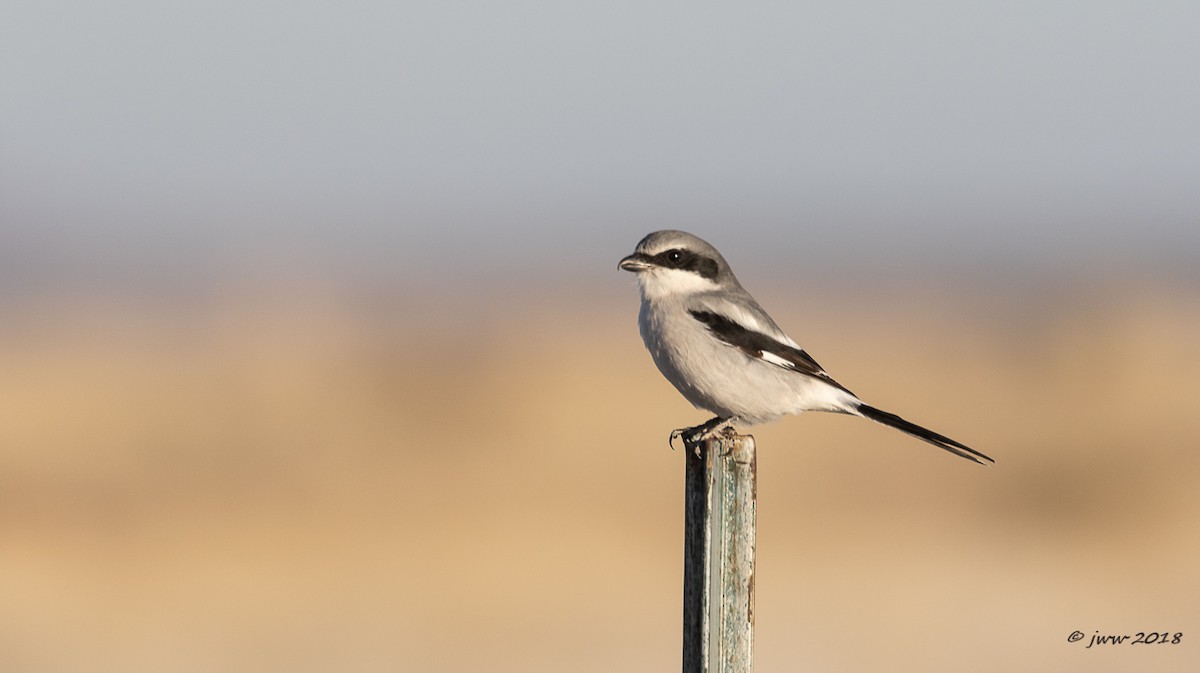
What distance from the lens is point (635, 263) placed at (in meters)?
6.17

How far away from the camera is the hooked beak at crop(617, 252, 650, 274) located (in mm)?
6133

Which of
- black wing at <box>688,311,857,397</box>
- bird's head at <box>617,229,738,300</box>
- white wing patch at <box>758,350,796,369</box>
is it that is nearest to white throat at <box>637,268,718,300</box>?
bird's head at <box>617,229,738,300</box>

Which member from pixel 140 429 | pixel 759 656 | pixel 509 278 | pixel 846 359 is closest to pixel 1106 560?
pixel 759 656

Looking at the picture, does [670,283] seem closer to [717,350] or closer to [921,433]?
[717,350]

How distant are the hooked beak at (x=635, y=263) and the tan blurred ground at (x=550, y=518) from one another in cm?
490

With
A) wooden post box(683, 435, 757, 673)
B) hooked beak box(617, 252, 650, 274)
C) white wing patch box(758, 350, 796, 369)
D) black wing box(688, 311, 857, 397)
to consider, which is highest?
hooked beak box(617, 252, 650, 274)

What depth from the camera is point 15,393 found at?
1800 cm

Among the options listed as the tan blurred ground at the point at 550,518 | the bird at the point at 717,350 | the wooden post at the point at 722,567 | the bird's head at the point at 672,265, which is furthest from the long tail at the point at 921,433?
the tan blurred ground at the point at 550,518

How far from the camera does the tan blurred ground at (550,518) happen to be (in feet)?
36.4

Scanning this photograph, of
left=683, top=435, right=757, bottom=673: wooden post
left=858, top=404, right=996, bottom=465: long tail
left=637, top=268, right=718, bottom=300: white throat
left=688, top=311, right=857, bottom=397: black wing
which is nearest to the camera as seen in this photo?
left=683, top=435, right=757, bottom=673: wooden post

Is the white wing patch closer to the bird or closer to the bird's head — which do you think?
the bird

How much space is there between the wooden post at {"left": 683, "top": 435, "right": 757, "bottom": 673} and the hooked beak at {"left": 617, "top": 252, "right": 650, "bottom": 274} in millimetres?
2280

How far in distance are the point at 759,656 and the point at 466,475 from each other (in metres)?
4.62

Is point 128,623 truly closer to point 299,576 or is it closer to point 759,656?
point 299,576
